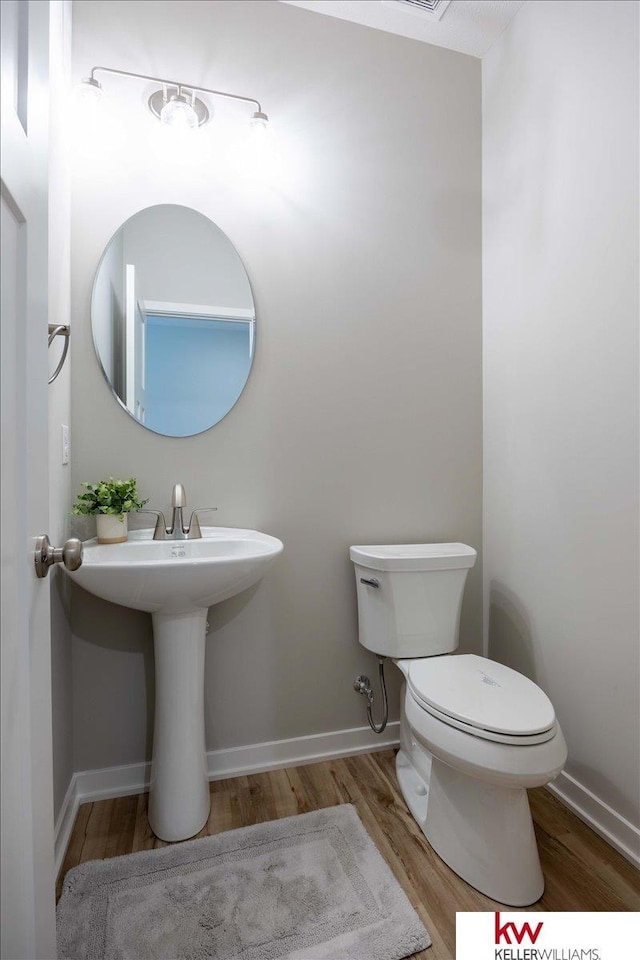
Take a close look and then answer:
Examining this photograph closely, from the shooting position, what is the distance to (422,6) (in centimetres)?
180

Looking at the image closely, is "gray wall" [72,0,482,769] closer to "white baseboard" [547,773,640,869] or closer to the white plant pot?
the white plant pot

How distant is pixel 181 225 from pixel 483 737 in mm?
1752

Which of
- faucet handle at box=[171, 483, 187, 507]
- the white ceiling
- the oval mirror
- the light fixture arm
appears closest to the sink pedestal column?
faucet handle at box=[171, 483, 187, 507]

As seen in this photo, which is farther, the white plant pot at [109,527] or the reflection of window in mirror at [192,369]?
the reflection of window in mirror at [192,369]

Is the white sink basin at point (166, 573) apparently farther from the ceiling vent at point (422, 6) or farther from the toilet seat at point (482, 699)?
the ceiling vent at point (422, 6)

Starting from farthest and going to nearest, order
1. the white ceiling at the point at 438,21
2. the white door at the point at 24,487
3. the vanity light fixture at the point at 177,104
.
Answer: the white ceiling at the point at 438,21, the vanity light fixture at the point at 177,104, the white door at the point at 24,487

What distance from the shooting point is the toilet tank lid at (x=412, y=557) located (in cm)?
170

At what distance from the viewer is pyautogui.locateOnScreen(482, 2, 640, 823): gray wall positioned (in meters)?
1.44

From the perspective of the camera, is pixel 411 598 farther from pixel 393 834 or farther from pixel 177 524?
pixel 177 524

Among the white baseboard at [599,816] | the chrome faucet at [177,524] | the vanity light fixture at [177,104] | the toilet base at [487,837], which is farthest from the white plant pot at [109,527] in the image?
the white baseboard at [599,816]

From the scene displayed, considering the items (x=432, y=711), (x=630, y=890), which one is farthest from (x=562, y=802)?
(x=432, y=711)

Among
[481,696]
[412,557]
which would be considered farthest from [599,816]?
[412,557]

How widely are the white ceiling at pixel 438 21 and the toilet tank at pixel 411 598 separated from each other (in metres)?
1.91

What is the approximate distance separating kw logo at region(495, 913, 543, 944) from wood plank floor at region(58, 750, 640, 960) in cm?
8
